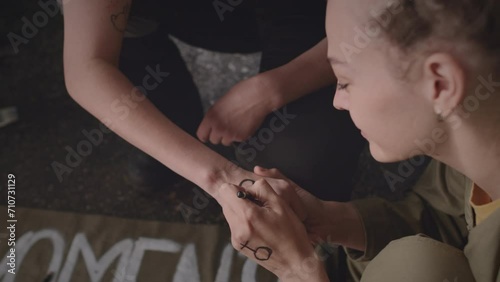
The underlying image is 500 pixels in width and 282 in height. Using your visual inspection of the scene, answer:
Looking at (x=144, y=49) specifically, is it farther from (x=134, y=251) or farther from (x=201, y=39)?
(x=134, y=251)

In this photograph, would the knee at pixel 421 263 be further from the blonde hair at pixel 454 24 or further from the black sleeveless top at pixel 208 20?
the black sleeveless top at pixel 208 20

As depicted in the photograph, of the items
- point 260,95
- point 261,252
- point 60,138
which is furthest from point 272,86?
point 60,138

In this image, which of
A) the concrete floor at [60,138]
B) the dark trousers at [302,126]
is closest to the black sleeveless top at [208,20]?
the dark trousers at [302,126]

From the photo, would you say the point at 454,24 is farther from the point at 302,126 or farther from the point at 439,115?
the point at 302,126

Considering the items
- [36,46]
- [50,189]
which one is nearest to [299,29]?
[50,189]

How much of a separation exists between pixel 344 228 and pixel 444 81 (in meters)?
0.31

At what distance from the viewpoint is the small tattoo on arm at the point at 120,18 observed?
752 mm

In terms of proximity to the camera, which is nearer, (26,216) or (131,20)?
(131,20)

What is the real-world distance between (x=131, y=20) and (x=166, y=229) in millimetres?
381

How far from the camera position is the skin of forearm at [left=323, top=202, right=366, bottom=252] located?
2.48 ft

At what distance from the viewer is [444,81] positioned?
514 mm

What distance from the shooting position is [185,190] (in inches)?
42.6

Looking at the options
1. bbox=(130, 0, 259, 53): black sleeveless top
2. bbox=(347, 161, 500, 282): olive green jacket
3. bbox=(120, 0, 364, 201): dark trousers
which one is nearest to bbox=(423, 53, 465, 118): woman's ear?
bbox=(347, 161, 500, 282): olive green jacket

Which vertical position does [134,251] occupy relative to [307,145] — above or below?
below
